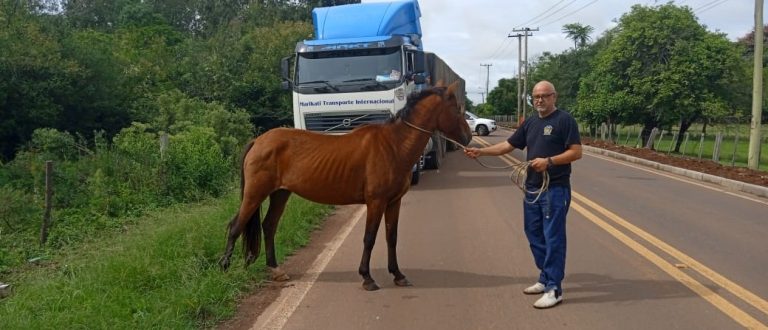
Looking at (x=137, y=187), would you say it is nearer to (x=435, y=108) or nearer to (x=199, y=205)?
(x=199, y=205)

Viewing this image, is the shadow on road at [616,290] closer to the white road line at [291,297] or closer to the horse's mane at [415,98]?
the horse's mane at [415,98]

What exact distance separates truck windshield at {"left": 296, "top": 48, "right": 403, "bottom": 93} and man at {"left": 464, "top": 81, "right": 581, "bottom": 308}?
7604 millimetres

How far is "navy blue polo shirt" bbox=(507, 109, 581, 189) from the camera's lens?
5.28 m

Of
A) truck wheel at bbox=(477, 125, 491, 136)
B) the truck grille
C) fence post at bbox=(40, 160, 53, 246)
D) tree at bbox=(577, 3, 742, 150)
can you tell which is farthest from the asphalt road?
truck wheel at bbox=(477, 125, 491, 136)

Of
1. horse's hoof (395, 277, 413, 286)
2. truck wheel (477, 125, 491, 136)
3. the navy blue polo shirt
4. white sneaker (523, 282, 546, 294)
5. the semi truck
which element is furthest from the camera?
truck wheel (477, 125, 491, 136)

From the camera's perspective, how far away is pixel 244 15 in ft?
168

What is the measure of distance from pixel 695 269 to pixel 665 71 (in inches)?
1000

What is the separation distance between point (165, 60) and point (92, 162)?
22.1m

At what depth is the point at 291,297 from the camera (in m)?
5.60

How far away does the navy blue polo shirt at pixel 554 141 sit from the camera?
5281 mm

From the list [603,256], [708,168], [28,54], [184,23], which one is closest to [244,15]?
[184,23]

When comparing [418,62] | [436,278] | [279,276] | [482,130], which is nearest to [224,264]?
[279,276]

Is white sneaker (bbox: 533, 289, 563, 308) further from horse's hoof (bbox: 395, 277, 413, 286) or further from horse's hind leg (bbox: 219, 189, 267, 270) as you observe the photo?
horse's hind leg (bbox: 219, 189, 267, 270)

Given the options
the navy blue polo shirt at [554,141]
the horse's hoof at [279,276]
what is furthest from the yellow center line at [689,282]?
the horse's hoof at [279,276]
